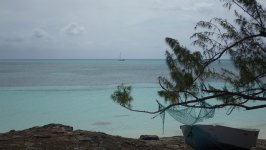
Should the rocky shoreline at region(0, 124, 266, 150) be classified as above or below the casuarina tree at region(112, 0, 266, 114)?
below

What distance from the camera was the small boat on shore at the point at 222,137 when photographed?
696 cm

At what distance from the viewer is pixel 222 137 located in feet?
22.9

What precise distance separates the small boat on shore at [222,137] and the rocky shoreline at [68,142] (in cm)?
54

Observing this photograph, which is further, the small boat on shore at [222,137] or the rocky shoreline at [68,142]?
the small boat on shore at [222,137]

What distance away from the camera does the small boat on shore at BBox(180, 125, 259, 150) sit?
6.96 m

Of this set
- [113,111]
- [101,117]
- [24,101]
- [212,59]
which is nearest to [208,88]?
[212,59]

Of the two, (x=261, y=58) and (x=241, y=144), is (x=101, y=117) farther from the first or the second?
(x=261, y=58)

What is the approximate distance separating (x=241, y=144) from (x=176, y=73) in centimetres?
232

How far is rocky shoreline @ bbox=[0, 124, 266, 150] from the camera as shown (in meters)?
6.69

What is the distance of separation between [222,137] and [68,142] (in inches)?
104

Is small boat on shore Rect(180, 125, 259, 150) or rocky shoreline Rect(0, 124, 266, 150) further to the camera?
small boat on shore Rect(180, 125, 259, 150)

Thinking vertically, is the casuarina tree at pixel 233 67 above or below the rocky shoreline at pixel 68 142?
above

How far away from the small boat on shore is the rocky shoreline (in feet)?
1.79

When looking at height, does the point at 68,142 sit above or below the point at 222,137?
below
